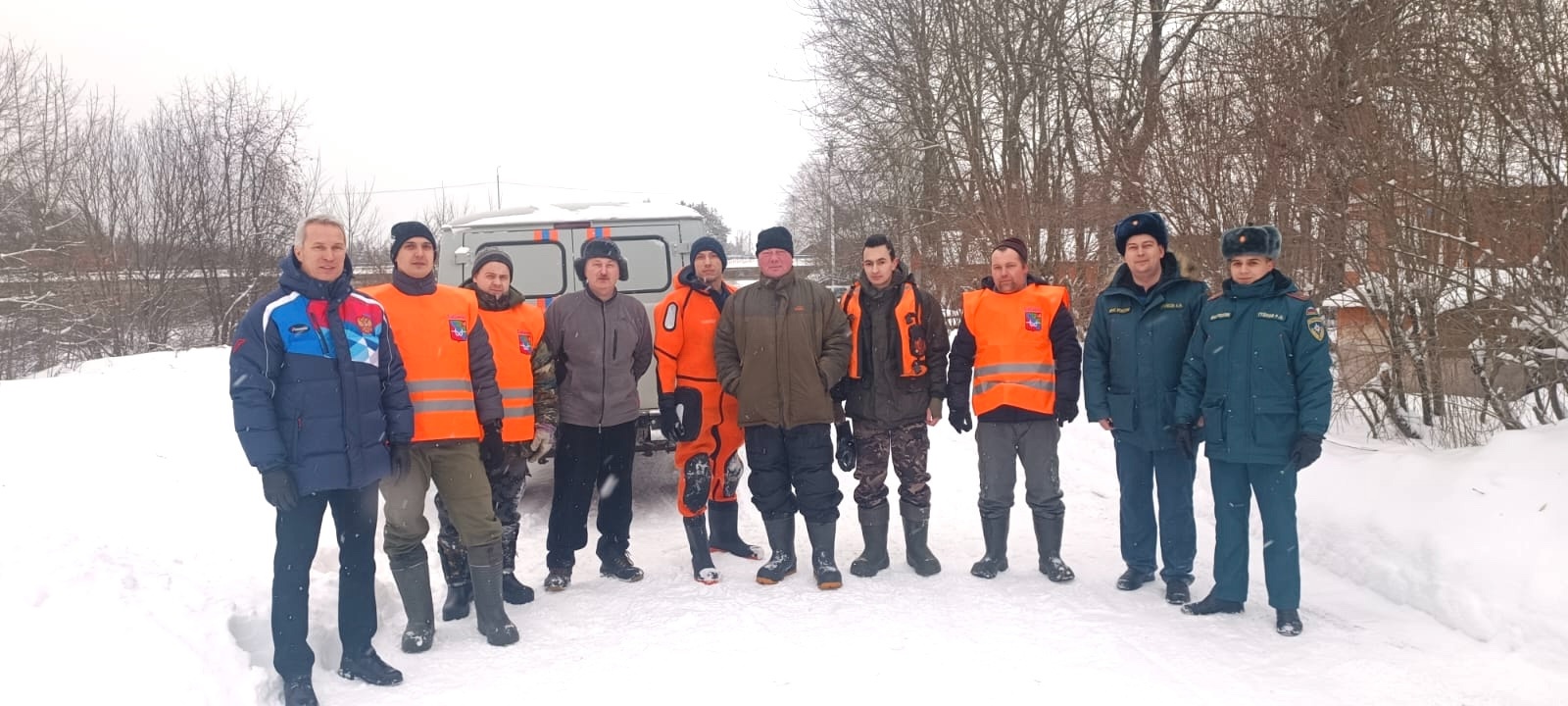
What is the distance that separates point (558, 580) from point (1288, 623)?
356 cm

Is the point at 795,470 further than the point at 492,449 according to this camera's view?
Yes

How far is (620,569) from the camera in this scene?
4965 millimetres

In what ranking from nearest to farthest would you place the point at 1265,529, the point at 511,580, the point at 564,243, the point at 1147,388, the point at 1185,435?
the point at 1265,529, the point at 1185,435, the point at 1147,388, the point at 511,580, the point at 564,243

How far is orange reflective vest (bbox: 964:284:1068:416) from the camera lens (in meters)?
4.65

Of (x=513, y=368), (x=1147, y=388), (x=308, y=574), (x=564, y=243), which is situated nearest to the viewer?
(x=308, y=574)

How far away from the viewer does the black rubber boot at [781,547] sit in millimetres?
4812

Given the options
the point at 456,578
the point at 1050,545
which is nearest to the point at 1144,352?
the point at 1050,545

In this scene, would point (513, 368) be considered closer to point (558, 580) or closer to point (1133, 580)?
point (558, 580)

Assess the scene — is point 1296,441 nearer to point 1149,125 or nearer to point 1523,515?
point 1523,515

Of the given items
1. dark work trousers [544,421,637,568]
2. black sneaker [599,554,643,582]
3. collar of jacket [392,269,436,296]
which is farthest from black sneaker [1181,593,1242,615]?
collar of jacket [392,269,436,296]

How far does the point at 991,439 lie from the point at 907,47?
14.7 m

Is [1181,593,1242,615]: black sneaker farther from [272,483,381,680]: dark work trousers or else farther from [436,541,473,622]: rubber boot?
[272,483,381,680]: dark work trousers

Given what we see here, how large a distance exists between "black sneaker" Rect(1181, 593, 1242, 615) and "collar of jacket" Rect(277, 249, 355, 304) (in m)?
3.98

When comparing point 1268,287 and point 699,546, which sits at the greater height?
point 1268,287
